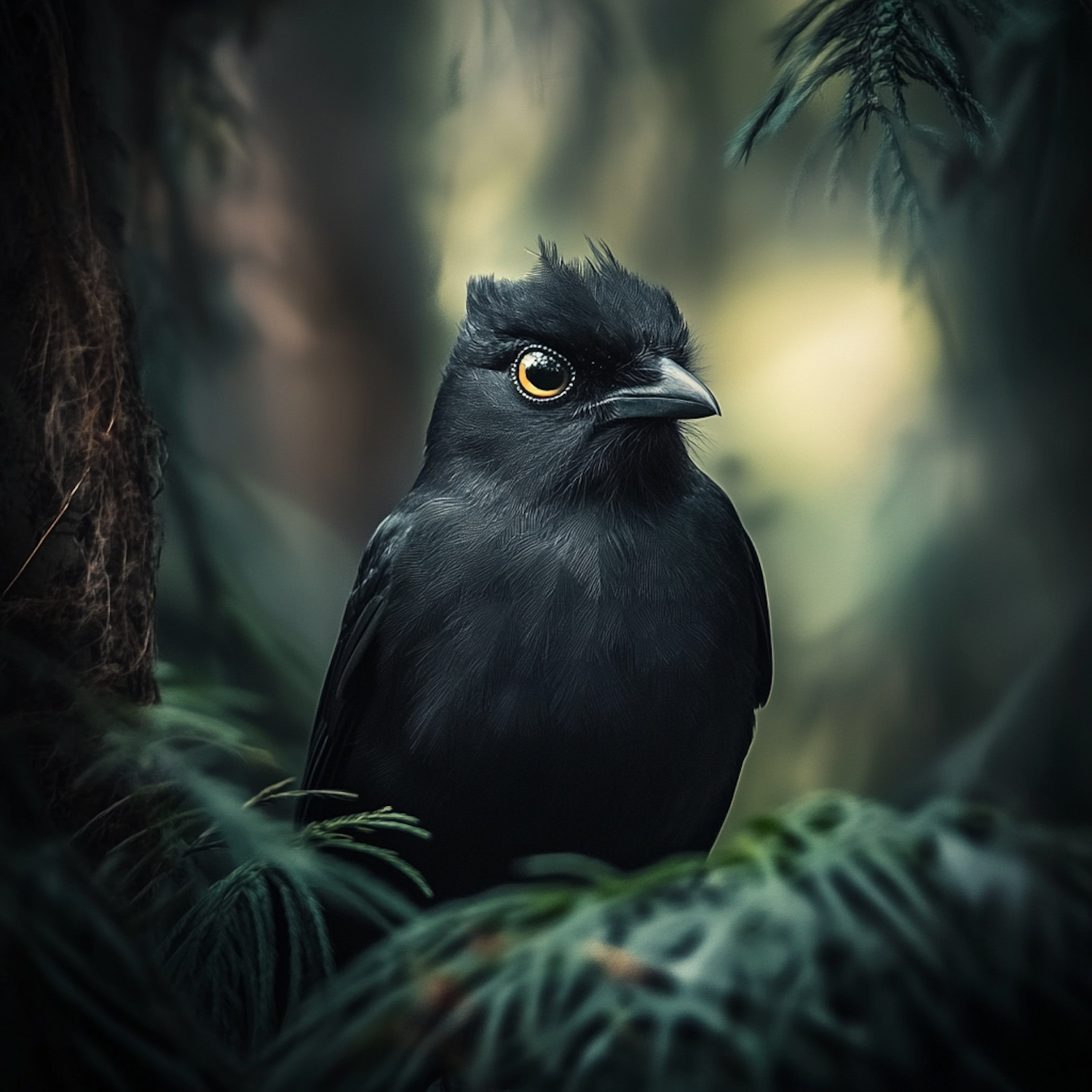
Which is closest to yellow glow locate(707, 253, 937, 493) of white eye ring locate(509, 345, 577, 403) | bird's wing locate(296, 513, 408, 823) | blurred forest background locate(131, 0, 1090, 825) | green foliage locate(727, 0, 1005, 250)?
blurred forest background locate(131, 0, 1090, 825)

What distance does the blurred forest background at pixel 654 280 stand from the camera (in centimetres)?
195

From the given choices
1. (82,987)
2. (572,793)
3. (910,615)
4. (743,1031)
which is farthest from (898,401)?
(82,987)

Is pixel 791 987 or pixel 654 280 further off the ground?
pixel 654 280

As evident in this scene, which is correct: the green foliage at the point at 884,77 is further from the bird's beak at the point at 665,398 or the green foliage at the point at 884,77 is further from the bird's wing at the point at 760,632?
the bird's wing at the point at 760,632

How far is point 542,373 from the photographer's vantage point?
2.14 m

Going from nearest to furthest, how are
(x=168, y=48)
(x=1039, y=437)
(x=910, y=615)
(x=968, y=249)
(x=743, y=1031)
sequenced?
1. (x=743, y=1031)
2. (x=1039, y=437)
3. (x=968, y=249)
4. (x=910, y=615)
5. (x=168, y=48)

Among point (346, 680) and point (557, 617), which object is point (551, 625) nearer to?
point (557, 617)

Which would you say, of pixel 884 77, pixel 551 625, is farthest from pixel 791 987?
pixel 884 77

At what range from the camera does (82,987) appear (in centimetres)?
109

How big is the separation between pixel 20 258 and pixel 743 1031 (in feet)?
6.27

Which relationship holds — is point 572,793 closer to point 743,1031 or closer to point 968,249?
point 743,1031

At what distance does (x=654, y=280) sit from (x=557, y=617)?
87cm

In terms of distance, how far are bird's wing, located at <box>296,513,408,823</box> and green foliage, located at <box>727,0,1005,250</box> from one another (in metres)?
1.20

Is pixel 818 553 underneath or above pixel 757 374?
underneath
